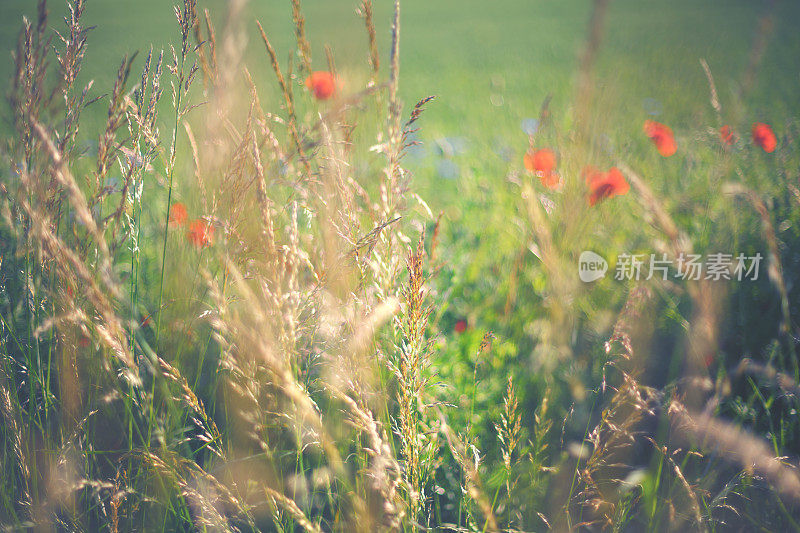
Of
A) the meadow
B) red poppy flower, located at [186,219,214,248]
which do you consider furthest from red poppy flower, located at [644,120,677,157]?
red poppy flower, located at [186,219,214,248]

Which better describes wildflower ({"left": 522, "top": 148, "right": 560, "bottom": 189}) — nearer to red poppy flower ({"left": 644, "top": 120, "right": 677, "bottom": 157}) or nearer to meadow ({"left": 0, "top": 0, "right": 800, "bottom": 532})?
meadow ({"left": 0, "top": 0, "right": 800, "bottom": 532})

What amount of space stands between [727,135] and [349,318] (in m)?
1.12

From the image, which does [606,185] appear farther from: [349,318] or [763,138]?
[349,318]

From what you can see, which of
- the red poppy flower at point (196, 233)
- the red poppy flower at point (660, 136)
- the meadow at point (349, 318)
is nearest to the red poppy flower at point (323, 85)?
the meadow at point (349, 318)

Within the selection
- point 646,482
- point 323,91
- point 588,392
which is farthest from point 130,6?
point 646,482

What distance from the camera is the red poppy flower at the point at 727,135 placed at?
1.21m

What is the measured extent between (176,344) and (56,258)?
0.47 m

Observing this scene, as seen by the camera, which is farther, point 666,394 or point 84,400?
point 666,394

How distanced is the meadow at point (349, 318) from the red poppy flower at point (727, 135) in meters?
0.02

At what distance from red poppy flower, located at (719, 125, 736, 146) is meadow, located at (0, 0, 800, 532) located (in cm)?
2

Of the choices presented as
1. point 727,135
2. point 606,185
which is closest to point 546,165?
point 606,185

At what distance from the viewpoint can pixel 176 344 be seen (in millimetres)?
1146

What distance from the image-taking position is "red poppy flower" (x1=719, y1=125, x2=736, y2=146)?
1215 millimetres

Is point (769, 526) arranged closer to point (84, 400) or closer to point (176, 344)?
point (176, 344)
